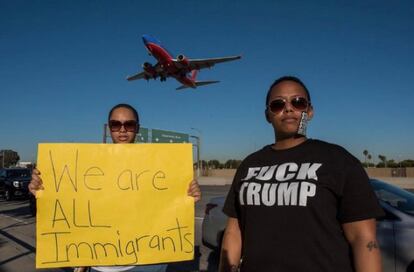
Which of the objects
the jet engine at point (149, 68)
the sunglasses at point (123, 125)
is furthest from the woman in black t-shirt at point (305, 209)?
the jet engine at point (149, 68)

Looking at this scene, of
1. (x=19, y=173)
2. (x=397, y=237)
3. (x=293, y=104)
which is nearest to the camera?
(x=293, y=104)

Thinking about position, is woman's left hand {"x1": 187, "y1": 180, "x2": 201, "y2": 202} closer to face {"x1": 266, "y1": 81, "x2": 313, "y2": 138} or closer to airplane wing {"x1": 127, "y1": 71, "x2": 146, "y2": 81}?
face {"x1": 266, "y1": 81, "x2": 313, "y2": 138}

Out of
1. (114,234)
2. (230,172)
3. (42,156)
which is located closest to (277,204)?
(114,234)

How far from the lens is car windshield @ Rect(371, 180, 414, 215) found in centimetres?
500

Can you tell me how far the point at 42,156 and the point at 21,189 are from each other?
19609 millimetres

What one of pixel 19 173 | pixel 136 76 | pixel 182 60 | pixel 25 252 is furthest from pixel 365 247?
pixel 136 76

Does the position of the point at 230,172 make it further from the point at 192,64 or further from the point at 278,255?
the point at 278,255

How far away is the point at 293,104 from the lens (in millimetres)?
2035

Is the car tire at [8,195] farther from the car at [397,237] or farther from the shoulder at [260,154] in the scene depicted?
the shoulder at [260,154]

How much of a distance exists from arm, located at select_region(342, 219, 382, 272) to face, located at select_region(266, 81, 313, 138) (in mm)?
533

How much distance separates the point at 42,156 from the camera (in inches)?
103

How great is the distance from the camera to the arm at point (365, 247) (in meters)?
1.71

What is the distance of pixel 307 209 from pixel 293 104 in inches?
21.6

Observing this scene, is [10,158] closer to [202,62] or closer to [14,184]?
[202,62]
